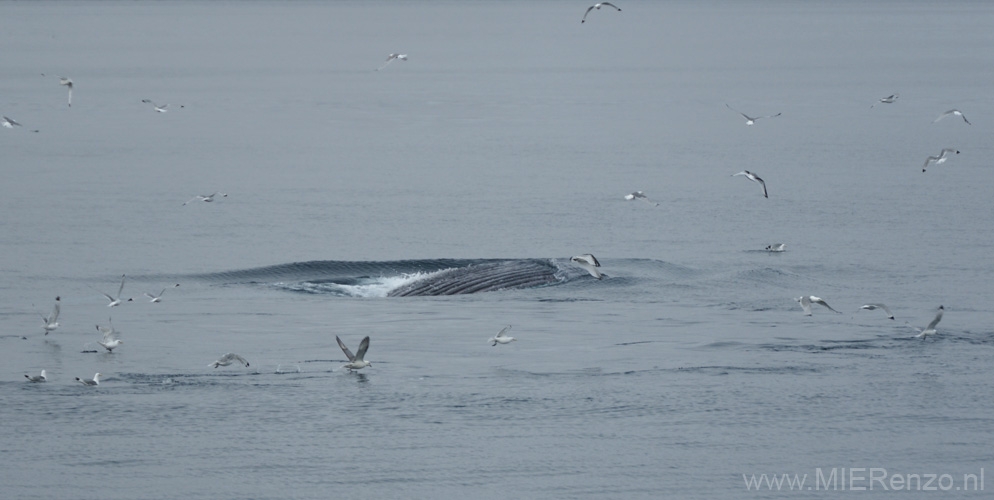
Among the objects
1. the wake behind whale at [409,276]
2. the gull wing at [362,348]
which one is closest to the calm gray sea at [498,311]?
the wake behind whale at [409,276]

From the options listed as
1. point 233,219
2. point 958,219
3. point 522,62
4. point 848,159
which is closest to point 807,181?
point 848,159

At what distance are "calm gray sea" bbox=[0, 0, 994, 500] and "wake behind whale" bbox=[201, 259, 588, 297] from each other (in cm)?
14

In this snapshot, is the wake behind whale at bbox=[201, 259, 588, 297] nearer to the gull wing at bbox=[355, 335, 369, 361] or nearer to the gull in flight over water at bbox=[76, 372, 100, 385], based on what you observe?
the gull wing at bbox=[355, 335, 369, 361]

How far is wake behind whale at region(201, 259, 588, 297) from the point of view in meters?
29.7

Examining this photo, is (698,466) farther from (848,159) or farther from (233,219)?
(848,159)

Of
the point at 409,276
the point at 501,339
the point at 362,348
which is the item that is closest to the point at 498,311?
the point at 409,276

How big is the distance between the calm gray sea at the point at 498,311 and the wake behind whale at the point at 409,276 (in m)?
0.14

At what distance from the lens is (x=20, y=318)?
2636cm

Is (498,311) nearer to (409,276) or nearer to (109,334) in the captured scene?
(409,276)

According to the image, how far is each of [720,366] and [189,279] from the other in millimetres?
12675

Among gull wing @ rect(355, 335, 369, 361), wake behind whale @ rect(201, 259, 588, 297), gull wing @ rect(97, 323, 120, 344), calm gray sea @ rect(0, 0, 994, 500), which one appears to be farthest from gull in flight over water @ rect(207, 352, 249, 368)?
wake behind whale @ rect(201, 259, 588, 297)

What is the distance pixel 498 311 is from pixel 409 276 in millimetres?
4467

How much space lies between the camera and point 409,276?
3152cm

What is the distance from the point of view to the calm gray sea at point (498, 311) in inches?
733
